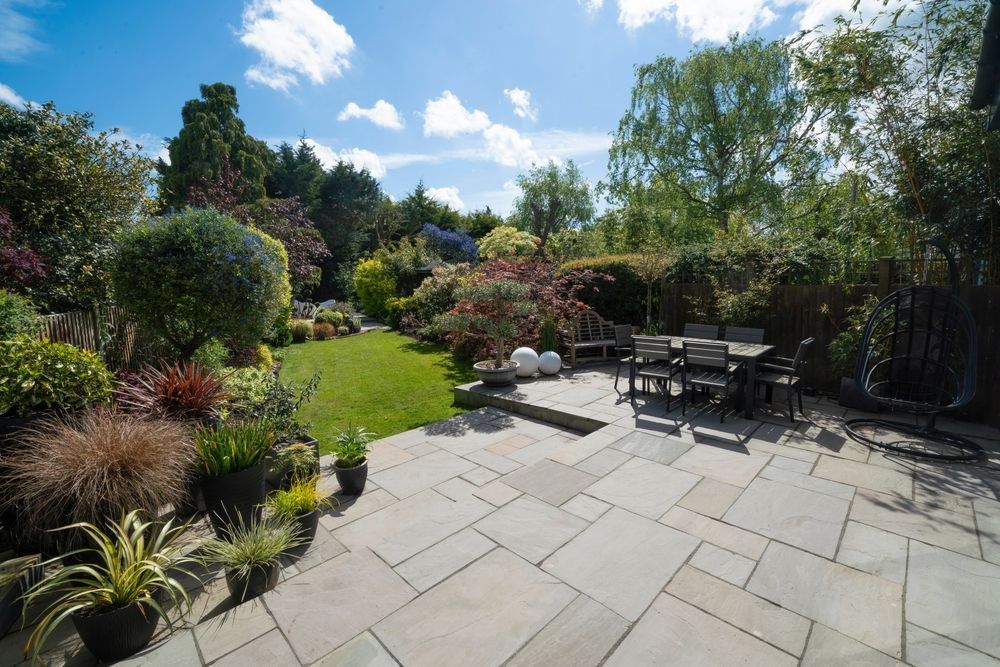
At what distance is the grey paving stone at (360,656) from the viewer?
5.72 ft

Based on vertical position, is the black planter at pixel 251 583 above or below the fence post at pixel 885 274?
below

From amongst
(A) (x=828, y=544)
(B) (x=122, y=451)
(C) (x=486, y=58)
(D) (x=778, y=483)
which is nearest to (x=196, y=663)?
(B) (x=122, y=451)

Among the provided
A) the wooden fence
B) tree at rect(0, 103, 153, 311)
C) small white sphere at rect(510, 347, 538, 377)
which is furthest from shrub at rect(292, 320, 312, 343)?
small white sphere at rect(510, 347, 538, 377)

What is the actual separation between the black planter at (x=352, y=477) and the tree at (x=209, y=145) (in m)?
19.8

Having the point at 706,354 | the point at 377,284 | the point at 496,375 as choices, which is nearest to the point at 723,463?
the point at 706,354

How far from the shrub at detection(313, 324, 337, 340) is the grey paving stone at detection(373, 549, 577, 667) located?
39.7 ft

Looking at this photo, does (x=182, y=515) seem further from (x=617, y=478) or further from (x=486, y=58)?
(x=486, y=58)

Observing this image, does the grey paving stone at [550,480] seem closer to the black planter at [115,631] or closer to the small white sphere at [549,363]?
the black planter at [115,631]

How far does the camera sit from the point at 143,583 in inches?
74.3

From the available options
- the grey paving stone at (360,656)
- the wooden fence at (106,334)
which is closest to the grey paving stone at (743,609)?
the grey paving stone at (360,656)

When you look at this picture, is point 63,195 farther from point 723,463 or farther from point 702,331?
point 702,331

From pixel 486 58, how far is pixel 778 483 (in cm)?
693

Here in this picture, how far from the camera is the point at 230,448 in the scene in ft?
8.43

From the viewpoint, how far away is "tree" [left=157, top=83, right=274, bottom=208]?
18766 mm
